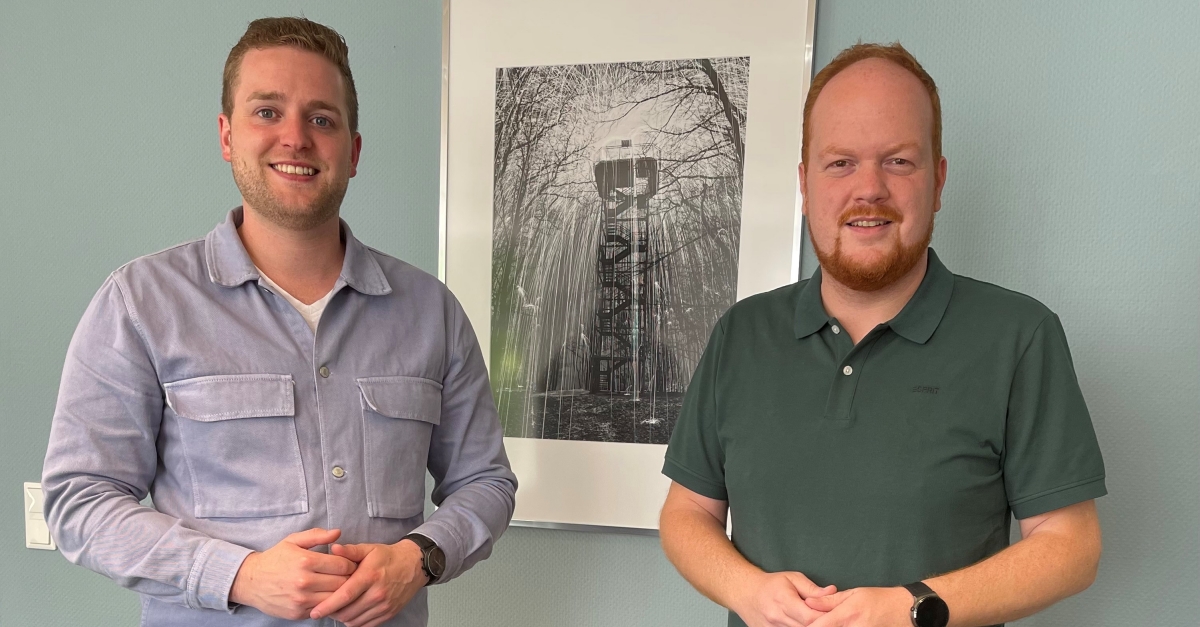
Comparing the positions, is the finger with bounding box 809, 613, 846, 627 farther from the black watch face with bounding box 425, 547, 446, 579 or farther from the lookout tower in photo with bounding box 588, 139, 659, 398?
the lookout tower in photo with bounding box 588, 139, 659, 398

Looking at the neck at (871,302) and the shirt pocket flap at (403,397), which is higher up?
the neck at (871,302)

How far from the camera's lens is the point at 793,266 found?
1.74 meters

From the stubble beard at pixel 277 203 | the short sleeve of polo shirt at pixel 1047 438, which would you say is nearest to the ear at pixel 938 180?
the short sleeve of polo shirt at pixel 1047 438

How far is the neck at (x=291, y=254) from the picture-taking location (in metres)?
1.37

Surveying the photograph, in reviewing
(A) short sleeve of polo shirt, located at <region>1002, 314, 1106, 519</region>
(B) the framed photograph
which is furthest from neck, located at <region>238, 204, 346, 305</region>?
(A) short sleeve of polo shirt, located at <region>1002, 314, 1106, 519</region>

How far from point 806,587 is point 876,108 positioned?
2.28 feet

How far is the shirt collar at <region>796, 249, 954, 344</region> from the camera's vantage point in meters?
1.25

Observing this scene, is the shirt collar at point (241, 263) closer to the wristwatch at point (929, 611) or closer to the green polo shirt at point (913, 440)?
the green polo shirt at point (913, 440)

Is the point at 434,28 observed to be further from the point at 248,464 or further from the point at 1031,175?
the point at 1031,175

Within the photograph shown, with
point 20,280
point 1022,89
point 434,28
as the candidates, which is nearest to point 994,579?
point 1022,89

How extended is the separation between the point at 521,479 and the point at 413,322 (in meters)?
0.57

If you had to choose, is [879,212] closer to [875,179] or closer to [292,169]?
[875,179]

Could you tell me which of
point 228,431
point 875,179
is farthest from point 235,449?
point 875,179

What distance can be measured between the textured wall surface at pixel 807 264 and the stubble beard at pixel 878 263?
49 centimetres
